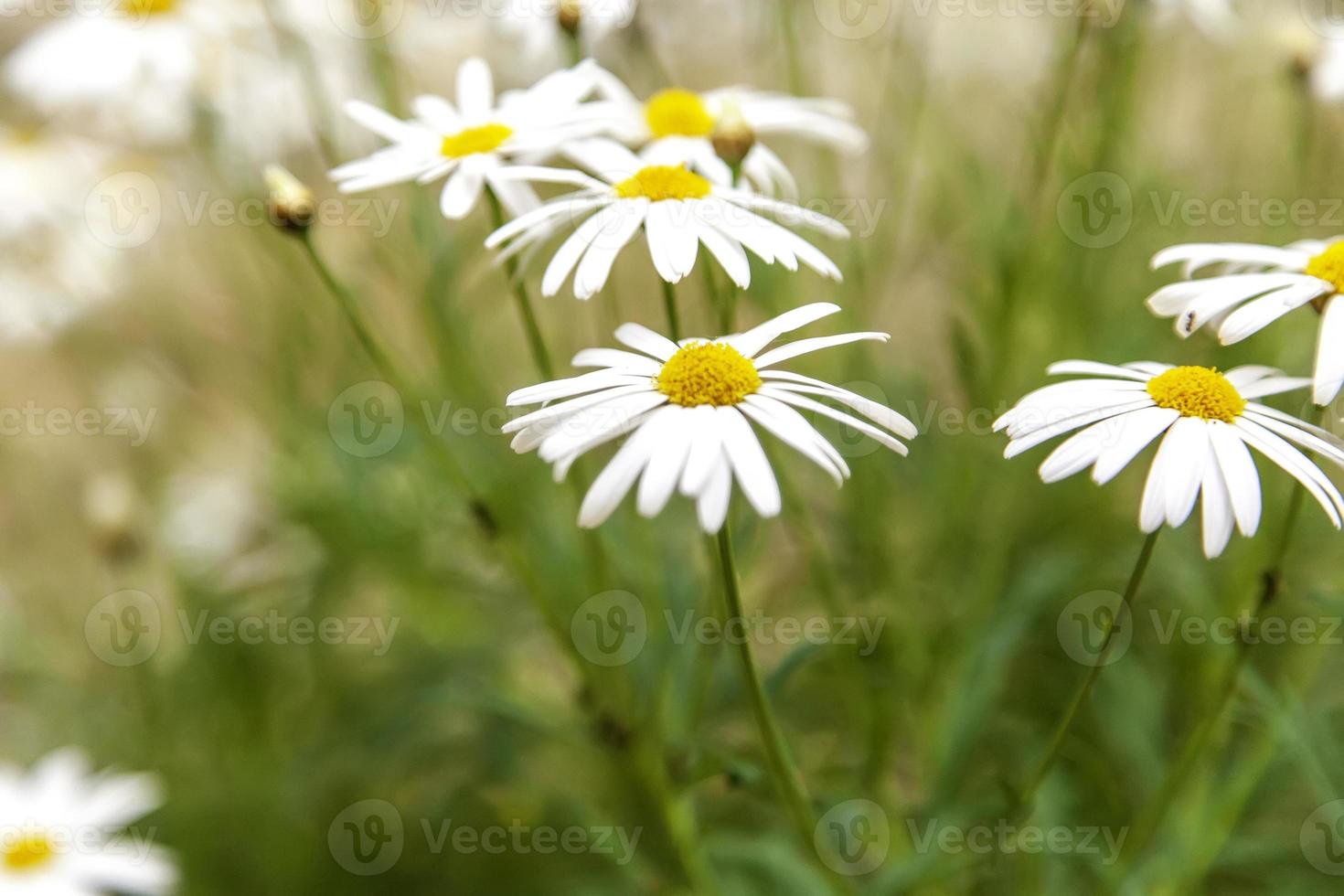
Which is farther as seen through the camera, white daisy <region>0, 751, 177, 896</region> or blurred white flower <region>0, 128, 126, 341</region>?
blurred white flower <region>0, 128, 126, 341</region>

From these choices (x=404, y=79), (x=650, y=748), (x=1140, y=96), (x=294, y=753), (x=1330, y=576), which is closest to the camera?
(x=650, y=748)

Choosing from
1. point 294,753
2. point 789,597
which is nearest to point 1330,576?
point 789,597

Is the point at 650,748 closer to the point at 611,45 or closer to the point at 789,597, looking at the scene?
the point at 789,597

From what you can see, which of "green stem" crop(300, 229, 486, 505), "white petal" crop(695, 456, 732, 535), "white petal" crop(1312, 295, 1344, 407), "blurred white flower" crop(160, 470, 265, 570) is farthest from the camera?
"blurred white flower" crop(160, 470, 265, 570)

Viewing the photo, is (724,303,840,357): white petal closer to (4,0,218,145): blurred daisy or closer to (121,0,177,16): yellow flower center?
(4,0,218,145): blurred daisy

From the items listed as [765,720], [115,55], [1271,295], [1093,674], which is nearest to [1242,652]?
[1093,674]

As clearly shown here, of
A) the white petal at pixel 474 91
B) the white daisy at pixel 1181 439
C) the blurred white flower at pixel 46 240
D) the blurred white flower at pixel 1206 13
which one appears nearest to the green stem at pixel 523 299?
the white petal at pixel 474 91

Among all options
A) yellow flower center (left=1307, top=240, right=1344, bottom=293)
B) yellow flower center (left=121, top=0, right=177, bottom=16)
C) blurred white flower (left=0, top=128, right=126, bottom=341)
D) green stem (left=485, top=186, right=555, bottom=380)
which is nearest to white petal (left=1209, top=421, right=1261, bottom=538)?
yellow flower center (left=1307, top=240, right=1344, bottom=293)

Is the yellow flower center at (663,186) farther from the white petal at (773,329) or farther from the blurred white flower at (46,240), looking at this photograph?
the blurred white flower at (46,240)

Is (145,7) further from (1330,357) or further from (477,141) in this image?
(1330,357)
